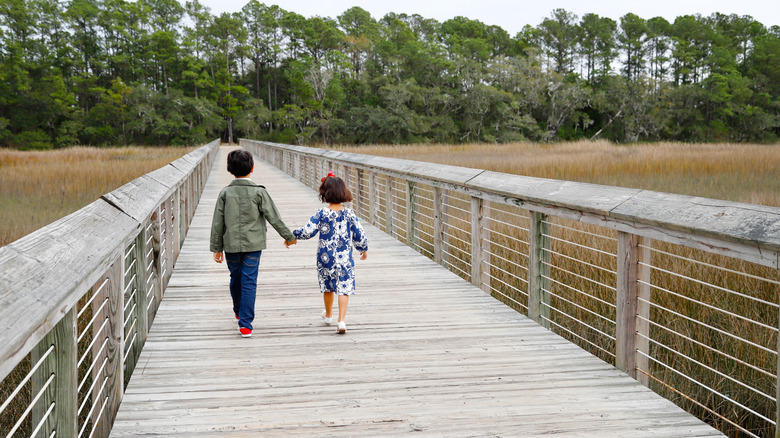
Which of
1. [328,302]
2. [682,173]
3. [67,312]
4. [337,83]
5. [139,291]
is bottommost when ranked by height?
[682,173]

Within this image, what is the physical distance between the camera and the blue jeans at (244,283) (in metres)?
4.30

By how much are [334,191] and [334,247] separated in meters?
0.36

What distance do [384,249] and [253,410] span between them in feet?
15.1

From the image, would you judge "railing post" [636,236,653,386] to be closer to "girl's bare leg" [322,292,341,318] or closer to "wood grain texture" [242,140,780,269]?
"wood grain texture" [242,140,780,269]

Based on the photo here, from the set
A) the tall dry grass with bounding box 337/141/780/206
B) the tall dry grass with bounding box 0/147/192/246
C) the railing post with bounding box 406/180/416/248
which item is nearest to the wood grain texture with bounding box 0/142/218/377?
the railing post with bounding box 406/180/416/248

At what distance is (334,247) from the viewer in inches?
177

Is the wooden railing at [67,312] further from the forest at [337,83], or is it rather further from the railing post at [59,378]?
the forest at [337,83]

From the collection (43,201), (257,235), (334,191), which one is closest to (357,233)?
(334,191)

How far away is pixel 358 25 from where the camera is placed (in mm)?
105500

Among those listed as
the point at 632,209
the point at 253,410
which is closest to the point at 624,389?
the point at 632,209

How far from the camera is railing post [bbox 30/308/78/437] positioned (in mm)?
2117

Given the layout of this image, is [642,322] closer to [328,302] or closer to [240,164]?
[328,302]

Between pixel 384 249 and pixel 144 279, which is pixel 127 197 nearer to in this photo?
pixel 144 279

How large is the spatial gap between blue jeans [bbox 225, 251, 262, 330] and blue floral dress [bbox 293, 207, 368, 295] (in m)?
0.38
